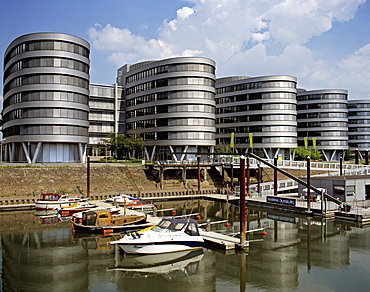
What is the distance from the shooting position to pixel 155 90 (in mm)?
95188

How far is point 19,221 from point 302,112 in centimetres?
11393

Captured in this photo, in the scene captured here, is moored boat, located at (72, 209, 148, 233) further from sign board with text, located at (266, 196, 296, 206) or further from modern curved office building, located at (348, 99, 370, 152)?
modern curved office building, located at (348, 99, 370, 152)

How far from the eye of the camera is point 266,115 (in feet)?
363

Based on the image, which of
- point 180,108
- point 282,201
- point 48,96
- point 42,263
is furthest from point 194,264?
point 180,108

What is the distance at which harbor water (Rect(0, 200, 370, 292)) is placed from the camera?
2319cm

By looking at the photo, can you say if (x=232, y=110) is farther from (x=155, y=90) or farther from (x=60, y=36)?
(x=60, y=36)

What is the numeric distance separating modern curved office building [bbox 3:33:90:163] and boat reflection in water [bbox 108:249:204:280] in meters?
51.1

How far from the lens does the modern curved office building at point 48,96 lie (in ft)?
238

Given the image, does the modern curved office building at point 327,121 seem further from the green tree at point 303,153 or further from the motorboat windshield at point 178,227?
the motorboat windshield at point 178,227

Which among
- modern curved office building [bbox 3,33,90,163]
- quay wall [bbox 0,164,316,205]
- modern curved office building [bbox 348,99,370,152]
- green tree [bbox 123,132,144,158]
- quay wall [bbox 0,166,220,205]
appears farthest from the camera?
modern curved office building [bbox 348,99,370,152]

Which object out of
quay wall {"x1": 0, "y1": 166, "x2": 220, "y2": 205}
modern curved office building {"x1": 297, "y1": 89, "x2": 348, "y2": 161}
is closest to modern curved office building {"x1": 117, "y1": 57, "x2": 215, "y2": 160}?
quay wall {"x1": 0, "y1": 166, "x2": 220, "y2": 205}

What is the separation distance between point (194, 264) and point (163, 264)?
2341mm

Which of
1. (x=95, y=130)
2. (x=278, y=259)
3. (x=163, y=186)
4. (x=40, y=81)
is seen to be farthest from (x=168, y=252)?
(x=95, y=130)

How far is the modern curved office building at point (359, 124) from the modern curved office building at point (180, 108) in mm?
89045
